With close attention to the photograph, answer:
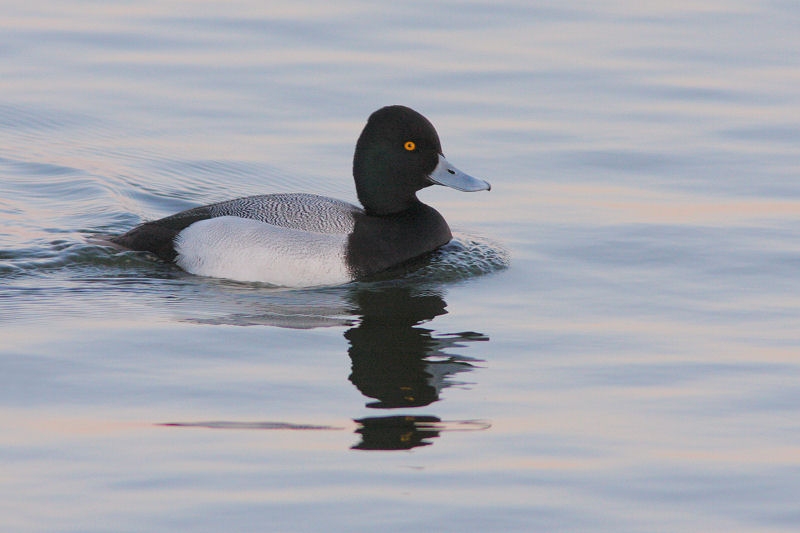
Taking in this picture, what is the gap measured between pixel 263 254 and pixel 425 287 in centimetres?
106

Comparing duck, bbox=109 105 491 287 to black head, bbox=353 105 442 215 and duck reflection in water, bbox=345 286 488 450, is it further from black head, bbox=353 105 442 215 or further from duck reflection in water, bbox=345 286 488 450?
duck reflection in water, bbox=345 286 488 450

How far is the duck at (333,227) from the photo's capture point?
8961mm

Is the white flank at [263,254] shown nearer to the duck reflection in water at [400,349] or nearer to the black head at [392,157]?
the duck reflection in water at [400,349]

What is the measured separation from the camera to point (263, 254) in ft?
29.4

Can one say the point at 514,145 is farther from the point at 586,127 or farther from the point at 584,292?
the point at 584,292

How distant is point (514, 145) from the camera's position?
1178 centimetres

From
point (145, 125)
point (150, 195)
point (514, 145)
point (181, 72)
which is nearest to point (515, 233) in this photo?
point (514, 145)

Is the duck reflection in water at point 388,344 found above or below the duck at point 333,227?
below

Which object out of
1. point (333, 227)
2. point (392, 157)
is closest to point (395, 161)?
point (392, 157)

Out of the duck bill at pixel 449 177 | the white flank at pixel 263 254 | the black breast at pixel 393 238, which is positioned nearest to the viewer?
the white flank at pixel 263 254

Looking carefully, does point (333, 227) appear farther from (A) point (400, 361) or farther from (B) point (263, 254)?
(A) point (400, 361)

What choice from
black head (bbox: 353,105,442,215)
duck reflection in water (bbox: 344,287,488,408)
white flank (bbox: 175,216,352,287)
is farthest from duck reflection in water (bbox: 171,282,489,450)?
black head (bbox: 353,105,442,215)

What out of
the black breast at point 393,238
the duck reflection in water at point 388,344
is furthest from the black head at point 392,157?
the duck reflection in water at point 388,344

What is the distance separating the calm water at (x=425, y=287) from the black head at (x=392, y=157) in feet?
1.94
